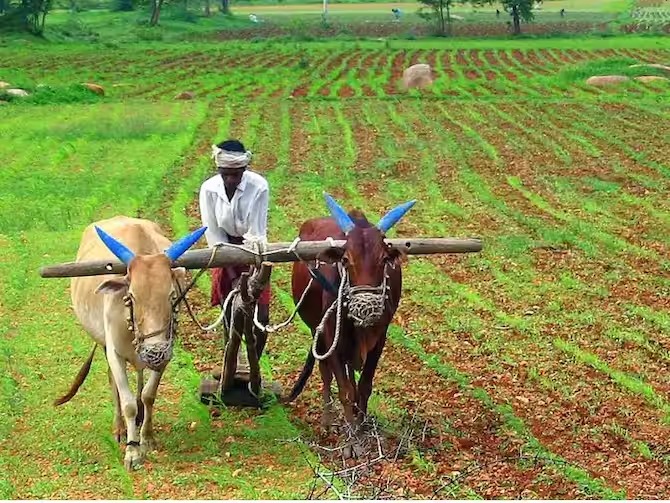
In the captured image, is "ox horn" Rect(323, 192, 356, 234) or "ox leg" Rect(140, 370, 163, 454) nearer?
"ox horn" Rect(323, 192, 356, 234)

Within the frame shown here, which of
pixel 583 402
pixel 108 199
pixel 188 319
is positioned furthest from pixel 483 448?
pixel 108 199

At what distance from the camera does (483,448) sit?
24.6 feet

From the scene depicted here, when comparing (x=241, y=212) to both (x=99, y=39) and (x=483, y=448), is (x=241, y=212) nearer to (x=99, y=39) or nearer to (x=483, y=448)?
(x=483, y=448)

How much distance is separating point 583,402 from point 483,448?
124 centimetres

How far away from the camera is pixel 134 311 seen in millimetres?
6945

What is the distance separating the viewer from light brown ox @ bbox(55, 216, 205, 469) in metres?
6.90

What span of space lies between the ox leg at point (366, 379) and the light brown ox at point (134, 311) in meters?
1.36

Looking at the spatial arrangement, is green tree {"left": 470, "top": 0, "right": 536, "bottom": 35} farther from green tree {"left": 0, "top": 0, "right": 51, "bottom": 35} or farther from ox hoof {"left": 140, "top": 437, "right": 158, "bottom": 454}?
ox hoof {"left": 140, "top": 437, "right": 158, "bottom": 454}

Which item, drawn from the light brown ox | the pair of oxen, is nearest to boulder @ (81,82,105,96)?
the light brown ox

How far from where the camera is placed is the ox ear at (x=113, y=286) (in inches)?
279


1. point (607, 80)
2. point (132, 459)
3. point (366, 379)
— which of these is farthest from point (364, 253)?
point (607, 80)

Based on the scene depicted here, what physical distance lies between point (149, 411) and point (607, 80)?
2415 cm

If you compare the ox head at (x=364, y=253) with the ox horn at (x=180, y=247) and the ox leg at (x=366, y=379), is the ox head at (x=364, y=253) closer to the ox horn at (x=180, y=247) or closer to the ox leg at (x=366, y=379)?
the ox leg at (x=366, y=379)

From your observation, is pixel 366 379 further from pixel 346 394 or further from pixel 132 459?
pixel 132 459
